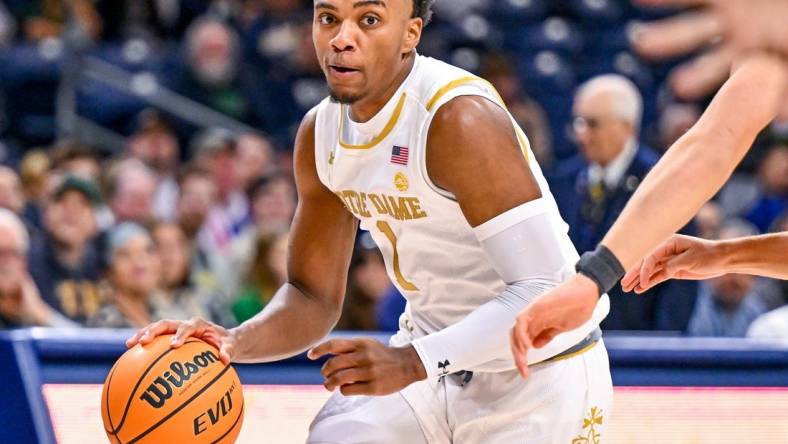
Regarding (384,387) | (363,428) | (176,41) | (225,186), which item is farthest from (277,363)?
(176,41)

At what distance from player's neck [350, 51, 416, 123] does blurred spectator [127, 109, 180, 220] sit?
5.29 meters

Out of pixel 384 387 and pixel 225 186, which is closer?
pixel 384 387

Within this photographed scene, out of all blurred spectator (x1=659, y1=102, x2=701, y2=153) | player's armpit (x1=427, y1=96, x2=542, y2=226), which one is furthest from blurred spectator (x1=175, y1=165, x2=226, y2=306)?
player's armpit (x1=427, y1=96, x2=542, y2=226)

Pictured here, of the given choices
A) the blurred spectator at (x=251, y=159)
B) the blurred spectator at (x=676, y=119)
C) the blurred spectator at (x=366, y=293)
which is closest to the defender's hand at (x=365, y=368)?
the blurred spectator at (x=366, y=293)

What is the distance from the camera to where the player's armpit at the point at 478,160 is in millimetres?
3125

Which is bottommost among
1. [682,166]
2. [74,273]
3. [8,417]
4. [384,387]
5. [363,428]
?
[74,273]

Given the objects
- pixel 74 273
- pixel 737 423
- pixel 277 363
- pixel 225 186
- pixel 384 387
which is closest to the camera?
pixel 384 387

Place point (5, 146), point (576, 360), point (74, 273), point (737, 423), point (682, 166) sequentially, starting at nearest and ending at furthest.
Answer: point (682, 166) → point (576, 360) → point (737, 423) → point (74, 273) → point (5, 146)

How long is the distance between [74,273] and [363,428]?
3.98 meters

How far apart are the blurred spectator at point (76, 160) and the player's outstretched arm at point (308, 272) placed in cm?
454

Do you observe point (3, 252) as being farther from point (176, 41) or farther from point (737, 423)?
point (176, 41)

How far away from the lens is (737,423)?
462 centimetres

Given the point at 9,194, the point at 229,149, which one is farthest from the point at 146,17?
the point at 9,194

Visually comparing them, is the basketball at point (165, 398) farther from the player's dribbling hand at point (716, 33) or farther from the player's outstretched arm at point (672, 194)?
the player's dribbling hand at point (716, 33)
